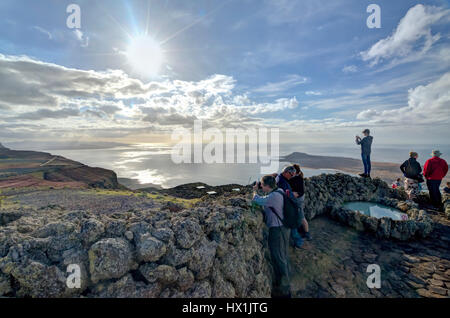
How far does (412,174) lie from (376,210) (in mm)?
3434

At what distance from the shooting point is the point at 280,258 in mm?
4641

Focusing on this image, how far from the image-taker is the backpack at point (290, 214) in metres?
4.47

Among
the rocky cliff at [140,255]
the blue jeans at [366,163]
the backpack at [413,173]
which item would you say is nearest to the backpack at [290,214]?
the rocky cliff at [140,255]

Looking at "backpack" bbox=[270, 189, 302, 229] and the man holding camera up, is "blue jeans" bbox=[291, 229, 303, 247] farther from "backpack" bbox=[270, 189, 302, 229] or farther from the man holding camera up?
"backpack" bbox=[270, 189, 302, 229]

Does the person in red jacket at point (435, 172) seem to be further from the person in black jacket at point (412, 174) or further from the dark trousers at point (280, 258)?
the dark trousers at point (280, 258)

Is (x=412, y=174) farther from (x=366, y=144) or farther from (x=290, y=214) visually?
(x=290, y=214)

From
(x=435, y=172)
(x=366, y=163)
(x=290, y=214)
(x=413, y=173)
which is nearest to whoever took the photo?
(x=290, y=214)

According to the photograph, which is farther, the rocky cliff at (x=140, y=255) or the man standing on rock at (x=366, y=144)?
the man standing on rock at (x=366, y=144)

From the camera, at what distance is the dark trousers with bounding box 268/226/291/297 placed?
4.62 metres

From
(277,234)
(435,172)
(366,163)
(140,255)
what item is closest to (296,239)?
(277,234)

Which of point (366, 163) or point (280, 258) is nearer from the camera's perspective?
point (280, 258)

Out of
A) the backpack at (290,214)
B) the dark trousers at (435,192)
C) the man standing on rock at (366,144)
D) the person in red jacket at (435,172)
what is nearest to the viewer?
the backpack at (290,214)

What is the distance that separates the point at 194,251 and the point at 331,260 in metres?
4.67

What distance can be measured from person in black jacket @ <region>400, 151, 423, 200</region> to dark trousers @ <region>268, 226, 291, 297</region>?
9957mm
